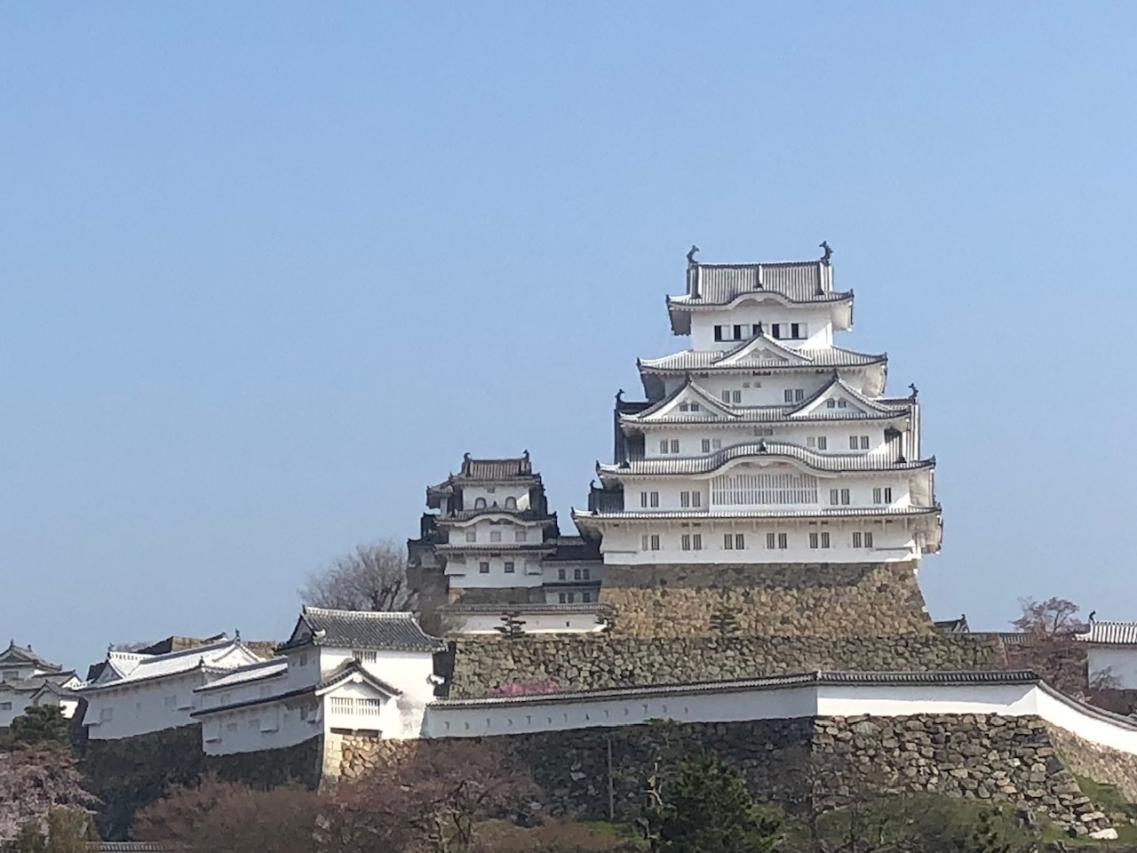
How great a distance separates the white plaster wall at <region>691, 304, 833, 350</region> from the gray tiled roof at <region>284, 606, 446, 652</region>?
15.1 metres

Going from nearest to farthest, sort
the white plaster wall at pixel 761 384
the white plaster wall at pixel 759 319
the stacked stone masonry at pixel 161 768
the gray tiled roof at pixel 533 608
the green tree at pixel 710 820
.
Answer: the green tree at pixel 710 820 → the stacked stone masonry at pixel 161 768 → the gray tiled roof at pixel 533 608 → the white plaster wall at pixel 761 384 → the white plaster wall at pixel 759 319

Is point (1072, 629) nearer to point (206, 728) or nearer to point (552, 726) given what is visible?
point (552, 726)

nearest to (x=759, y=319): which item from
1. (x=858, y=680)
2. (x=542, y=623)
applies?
(x=542, y=623)

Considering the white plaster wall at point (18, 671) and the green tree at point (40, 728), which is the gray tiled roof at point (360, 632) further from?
the white plaster wall at point (18, 671)

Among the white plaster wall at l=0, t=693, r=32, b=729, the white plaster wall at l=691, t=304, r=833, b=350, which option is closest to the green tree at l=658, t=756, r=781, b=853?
the white plaster wall at l=691, t=304, r=833, b=350

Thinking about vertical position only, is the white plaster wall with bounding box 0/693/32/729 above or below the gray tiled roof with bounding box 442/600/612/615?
below

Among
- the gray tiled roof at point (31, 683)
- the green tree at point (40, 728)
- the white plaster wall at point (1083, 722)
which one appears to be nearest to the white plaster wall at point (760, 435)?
the white plaster wall at point (1083, 722)

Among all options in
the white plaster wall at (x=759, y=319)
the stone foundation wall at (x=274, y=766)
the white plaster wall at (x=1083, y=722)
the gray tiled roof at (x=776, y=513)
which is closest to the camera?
the white plaster wall at (x=1083, y=722)

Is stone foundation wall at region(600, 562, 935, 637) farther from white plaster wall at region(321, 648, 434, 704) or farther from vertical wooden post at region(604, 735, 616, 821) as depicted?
vertical wooden post at region(604, 735, 616, 821)

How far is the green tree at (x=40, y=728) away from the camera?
126 ft

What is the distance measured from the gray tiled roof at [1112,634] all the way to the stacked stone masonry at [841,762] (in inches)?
365

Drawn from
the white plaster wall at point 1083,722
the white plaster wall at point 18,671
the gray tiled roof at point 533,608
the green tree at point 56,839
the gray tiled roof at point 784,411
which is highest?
the gray tiled roof at point 784,411

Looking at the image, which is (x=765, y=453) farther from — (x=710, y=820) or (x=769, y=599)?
(x=710, y=820)

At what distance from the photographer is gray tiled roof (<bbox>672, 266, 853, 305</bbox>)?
47.7 m
